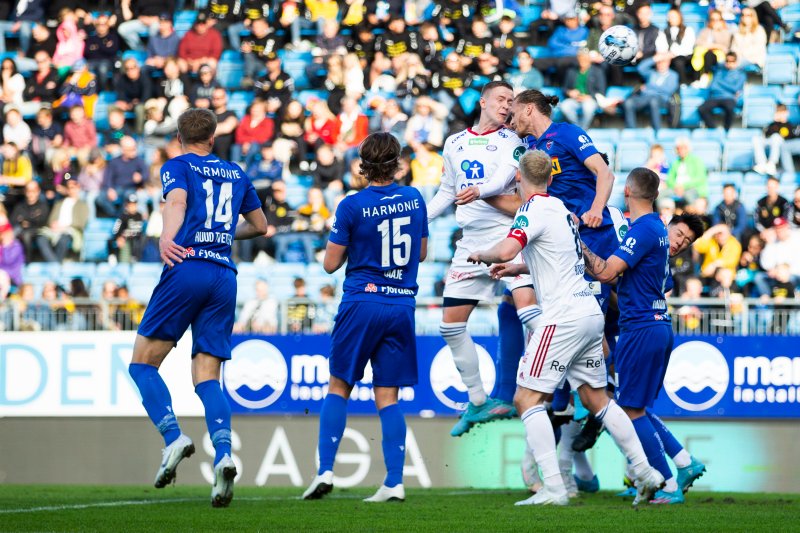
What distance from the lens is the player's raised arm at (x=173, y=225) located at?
26.7 ft

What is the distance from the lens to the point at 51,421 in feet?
45.2

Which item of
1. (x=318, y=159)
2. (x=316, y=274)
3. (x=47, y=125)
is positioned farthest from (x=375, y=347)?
(x=47, y=125)

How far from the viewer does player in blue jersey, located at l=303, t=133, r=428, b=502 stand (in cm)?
880

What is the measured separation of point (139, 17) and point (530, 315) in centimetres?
1487

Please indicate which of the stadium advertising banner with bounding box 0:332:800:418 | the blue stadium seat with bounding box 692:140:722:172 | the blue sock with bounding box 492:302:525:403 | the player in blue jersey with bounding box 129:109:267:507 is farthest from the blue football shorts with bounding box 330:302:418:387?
the blue stadium seat with bounding box 692:140:722:172

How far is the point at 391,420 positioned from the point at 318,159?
33.8ft

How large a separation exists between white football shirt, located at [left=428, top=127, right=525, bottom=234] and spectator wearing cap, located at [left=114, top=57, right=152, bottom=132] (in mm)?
12319

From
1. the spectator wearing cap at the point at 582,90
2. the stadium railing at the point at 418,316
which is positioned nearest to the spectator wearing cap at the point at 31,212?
the stadium railing at the point at 418,316

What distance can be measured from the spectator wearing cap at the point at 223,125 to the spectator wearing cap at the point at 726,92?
23.0 feet

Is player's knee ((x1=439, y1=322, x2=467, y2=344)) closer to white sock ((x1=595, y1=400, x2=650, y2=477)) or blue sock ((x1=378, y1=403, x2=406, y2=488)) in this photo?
blue sock ((x1=378, y1=403, x2=406, y2=488))

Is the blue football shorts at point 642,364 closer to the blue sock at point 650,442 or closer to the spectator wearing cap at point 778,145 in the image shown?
the blue sock at point 650,442

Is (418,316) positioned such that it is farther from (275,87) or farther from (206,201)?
(275,87)

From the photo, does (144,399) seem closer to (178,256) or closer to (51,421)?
(178,256)

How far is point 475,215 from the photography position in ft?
32.9
